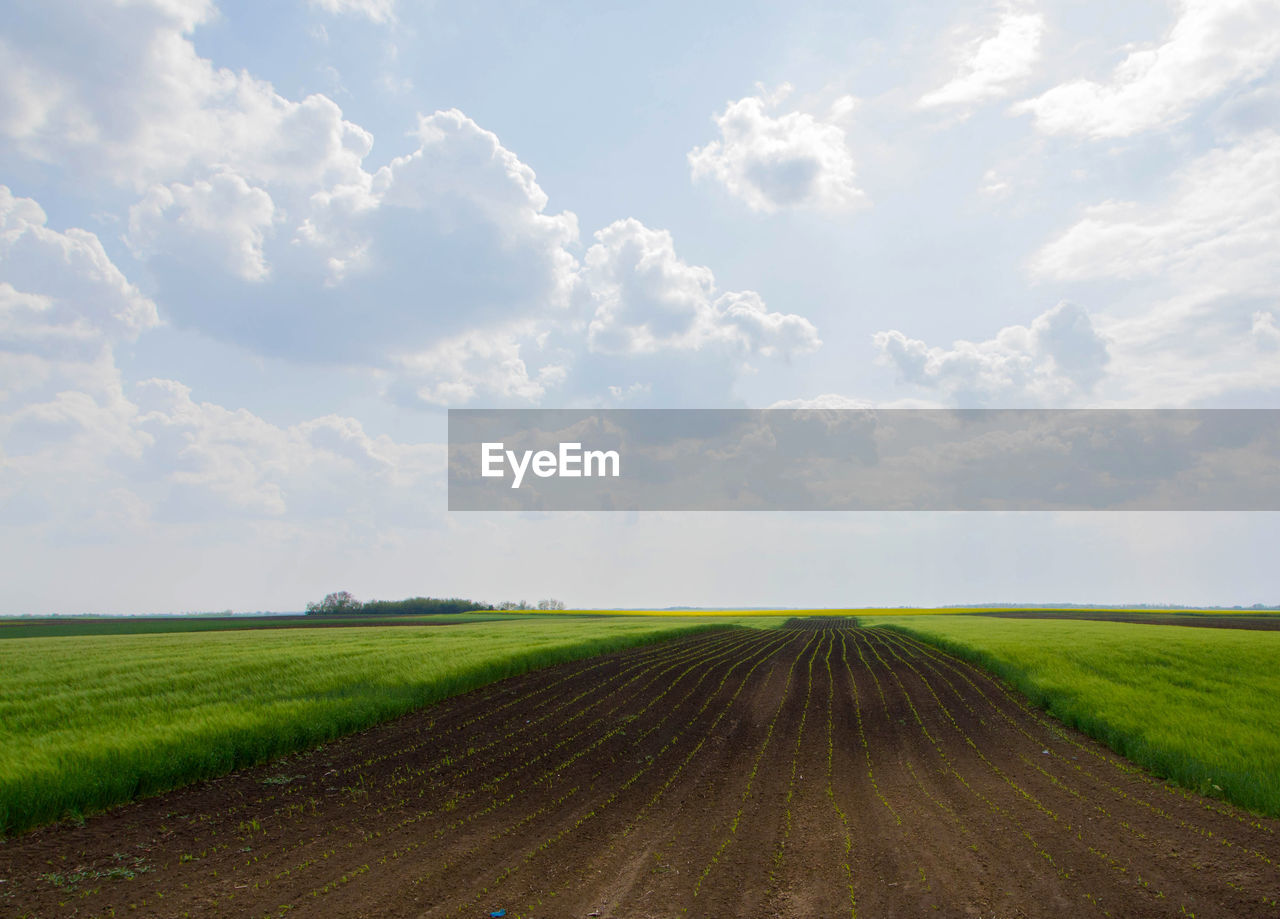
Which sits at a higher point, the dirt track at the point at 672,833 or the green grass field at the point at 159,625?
the dirt track at the point at 672,833

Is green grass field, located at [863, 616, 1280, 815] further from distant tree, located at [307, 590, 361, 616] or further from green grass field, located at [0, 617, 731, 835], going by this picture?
distant tree, located at [307, 590, 361, 616]

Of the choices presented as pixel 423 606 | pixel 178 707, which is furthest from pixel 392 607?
pixel 178 707

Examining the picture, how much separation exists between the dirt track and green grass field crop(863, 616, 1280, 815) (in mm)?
906

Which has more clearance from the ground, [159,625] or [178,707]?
[178,707]

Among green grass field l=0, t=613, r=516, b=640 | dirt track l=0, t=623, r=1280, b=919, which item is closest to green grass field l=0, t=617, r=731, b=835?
dirt track l=0, t=623, r=1280, b=919

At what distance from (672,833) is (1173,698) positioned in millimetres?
17389

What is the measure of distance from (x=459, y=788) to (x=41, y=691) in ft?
48.9

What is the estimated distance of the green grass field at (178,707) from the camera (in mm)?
11320

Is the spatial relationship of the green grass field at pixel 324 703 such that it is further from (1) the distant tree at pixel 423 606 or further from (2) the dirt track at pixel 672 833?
(1) the distant tree at pixel 423 606

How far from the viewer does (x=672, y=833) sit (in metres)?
9.98

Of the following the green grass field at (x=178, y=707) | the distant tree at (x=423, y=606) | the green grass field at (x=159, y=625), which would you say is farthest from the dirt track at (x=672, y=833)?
the distant tree at (x=423, y=606)

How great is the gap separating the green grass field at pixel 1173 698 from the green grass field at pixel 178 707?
61.6ft

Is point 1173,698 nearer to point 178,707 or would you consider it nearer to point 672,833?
point 672,833

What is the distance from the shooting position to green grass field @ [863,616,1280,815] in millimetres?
12852
